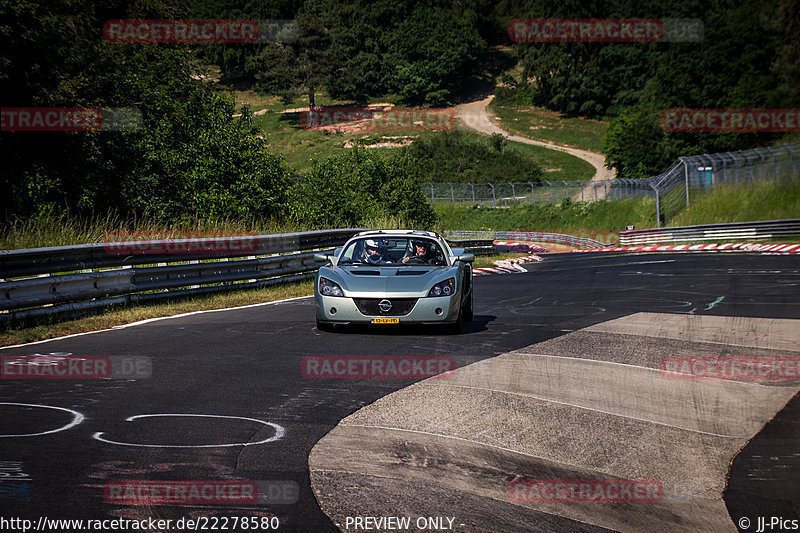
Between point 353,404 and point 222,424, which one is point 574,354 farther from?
point 222,424

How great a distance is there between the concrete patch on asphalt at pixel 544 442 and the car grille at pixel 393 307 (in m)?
1.67

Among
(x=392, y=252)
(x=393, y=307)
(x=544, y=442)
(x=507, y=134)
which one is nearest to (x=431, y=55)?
Result: (x=507, y=134)

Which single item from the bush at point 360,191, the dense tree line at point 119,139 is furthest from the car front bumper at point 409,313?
the bush at point 360,191

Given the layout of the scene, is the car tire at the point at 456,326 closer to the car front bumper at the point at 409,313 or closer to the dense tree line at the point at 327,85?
the car front bumper at the point at 409,313

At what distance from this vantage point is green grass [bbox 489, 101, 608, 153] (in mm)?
99812

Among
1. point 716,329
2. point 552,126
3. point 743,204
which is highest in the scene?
point 552,126

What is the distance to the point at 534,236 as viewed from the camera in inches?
2431

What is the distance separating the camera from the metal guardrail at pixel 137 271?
11055mm

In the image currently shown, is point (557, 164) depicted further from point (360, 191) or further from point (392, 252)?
point (392, 252)

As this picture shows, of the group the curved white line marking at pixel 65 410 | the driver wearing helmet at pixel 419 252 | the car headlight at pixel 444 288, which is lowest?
the curved white line marking at pixel 65 410

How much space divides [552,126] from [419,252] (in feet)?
321

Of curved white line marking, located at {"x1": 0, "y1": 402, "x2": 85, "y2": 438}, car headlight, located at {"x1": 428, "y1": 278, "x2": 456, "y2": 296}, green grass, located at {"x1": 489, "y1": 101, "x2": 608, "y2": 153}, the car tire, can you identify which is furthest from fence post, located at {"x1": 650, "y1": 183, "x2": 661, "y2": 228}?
curved white line marking, located at {"x1": 0, "y1": 402, "x2": 85, "y2": 438}

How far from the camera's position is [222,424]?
19.2ft

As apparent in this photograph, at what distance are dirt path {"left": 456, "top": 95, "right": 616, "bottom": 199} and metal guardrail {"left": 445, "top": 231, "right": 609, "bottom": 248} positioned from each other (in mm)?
6879
